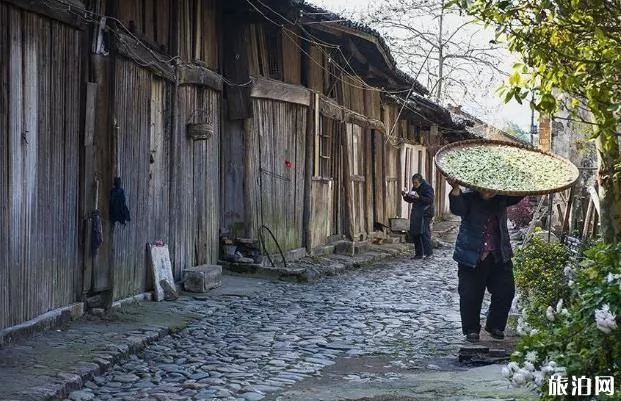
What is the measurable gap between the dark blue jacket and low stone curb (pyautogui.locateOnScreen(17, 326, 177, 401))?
9.36 ft

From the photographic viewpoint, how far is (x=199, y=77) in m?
11.7

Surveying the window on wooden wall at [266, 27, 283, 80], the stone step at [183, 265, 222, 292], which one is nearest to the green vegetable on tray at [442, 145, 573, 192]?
the stone step at [183, 265, 222, 292]

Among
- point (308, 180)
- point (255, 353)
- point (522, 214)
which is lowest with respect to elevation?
point (255, 353)

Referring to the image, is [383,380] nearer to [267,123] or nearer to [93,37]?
[93,37]

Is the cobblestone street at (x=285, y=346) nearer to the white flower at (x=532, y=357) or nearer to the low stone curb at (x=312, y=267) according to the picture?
the low stone curb at (x=312, y=267)

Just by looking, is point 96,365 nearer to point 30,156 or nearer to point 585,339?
point 30,156

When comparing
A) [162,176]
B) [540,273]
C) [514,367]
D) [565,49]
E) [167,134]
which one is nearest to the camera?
[514,367]

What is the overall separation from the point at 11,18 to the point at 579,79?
4285 millimetres

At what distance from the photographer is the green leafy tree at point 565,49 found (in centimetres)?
567

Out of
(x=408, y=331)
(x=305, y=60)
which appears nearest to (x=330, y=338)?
(x=408, y=331)

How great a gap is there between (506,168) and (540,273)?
5.16ft

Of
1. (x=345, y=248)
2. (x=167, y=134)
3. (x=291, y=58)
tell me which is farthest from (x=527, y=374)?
(x=345, y=248)

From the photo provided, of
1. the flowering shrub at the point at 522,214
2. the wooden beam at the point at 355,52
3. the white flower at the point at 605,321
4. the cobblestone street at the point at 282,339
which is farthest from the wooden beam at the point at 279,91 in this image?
the flowering shrub at the point at 522,214

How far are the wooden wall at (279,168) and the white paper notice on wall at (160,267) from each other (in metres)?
2.91
